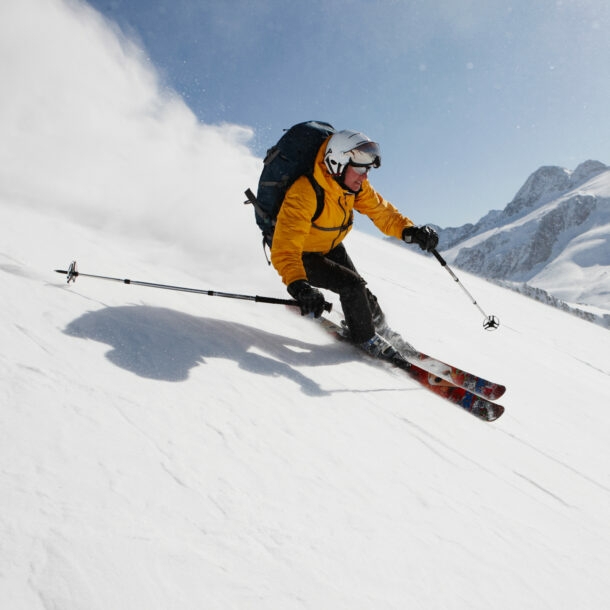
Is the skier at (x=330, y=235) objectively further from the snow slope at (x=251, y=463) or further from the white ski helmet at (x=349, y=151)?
the snow slope at (x=251, y=463)

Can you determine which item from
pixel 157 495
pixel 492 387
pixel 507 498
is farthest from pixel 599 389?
pixel 157 495

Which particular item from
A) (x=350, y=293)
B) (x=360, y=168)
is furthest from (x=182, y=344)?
(x=360, y=168)

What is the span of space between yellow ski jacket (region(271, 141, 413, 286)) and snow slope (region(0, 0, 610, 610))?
0.86 meters

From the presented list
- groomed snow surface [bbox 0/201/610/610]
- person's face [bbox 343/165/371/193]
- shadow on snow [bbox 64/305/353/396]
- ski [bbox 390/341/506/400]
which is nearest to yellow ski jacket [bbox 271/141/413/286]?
person's face [bbox 343/165/371/193]

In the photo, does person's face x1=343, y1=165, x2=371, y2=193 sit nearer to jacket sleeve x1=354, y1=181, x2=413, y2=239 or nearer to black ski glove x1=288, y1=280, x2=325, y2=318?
jacket sleeve x1=354, y1=181, x2=413, y2=239

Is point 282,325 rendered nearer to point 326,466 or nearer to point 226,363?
point 226,363

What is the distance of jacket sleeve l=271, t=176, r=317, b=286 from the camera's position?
4.05 m

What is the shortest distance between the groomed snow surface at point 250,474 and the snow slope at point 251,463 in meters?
0.01

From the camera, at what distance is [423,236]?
5434 mm

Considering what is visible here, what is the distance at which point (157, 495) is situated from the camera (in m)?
1.66

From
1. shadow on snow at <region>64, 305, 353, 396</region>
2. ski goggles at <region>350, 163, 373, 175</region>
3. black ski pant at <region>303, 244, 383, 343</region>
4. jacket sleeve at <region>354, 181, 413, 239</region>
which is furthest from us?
jacket sleeve at <region>354, 181, 413, 239</region>

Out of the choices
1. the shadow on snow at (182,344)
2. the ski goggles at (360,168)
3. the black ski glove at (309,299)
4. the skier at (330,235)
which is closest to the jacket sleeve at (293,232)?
the skier at (330,235)

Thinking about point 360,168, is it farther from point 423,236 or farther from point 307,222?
point 423,236

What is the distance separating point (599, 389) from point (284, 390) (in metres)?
4.95
